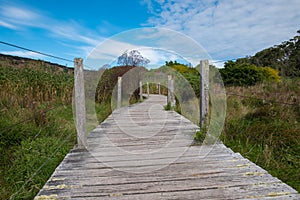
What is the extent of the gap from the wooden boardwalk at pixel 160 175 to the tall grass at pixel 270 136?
2.68ft

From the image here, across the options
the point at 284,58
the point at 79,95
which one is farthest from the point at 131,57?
the point at 284,58

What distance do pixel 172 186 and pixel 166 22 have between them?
13.8ft

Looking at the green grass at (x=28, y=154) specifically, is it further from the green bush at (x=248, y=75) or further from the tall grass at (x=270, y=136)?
the green bush at (x=248, y=75)

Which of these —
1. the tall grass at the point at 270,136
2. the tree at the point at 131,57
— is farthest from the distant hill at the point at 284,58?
the tree at the point at 131,57


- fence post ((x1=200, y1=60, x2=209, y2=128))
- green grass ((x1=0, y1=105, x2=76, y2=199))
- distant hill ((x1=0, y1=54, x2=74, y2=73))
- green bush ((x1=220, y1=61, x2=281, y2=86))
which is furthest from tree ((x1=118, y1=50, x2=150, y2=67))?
green bush ((x1=220, y1=61, x2=281, y2=86))

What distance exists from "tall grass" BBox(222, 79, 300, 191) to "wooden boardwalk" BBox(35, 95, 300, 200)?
2.68 feet

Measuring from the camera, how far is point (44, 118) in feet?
13.5

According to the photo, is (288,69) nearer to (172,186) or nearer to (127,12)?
(127,12)

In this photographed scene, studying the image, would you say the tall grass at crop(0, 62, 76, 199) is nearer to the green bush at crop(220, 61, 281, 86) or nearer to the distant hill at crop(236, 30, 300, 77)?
the green bush at crop(220, 61, 281, 86)

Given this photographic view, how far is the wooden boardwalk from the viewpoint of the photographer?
1.77 metres

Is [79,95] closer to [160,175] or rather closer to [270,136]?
[160,175]

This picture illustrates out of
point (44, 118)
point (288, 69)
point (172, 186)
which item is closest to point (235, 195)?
point (172, 186)

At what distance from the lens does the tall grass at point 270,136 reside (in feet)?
10.2

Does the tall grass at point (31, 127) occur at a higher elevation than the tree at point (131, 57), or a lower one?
lower
